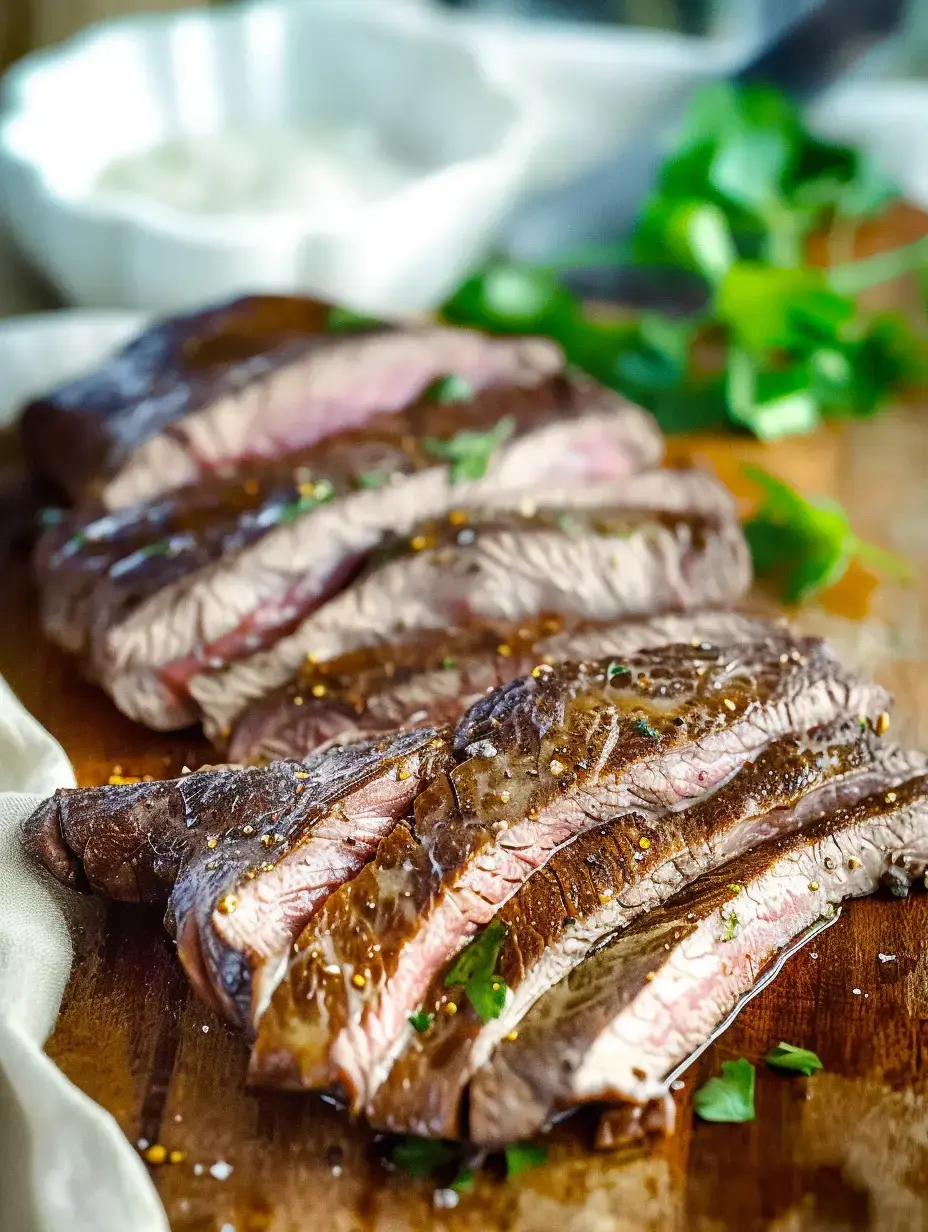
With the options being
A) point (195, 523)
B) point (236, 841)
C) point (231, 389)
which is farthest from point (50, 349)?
point (236, 841)

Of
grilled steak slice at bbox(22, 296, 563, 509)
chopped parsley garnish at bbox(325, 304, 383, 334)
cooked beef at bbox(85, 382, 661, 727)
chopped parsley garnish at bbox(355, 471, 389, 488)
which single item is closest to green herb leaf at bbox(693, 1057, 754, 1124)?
cooked beef at bbox(85, 382, 661, 727)

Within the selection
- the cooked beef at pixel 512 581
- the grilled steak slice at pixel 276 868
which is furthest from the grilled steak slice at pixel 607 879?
the cooked beef at pixel 512 581

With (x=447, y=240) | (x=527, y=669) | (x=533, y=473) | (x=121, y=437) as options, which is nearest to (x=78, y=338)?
(x=121, y=437)

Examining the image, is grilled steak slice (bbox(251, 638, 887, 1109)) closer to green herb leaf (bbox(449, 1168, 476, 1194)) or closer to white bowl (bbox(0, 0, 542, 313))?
green herb leaf (bbox(449, 1168, 476, 1194))

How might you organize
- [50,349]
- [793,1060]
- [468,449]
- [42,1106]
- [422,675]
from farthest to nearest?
1. [50,349]
2. [468,449]
3. [422,675]
4. [793,1060]
5. [42,1106]

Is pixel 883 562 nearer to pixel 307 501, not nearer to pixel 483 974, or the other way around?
pixel 307 501
